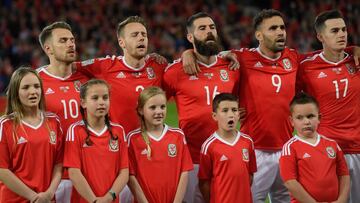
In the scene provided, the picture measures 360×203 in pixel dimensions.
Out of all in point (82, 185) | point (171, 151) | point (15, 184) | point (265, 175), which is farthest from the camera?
point (265, 175)

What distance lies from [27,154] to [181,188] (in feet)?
4.53

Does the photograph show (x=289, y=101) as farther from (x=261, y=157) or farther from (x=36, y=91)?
(x=36, y=91)

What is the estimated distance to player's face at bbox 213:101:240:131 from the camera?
6.13m

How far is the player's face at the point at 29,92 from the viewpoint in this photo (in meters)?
5.82

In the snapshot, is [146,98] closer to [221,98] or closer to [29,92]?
[221,98]

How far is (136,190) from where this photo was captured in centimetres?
596

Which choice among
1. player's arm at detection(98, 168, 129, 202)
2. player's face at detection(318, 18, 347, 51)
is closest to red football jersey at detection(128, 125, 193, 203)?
player's arm at detection(98, 168, 129, 202)

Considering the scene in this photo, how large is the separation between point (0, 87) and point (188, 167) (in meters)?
12.6

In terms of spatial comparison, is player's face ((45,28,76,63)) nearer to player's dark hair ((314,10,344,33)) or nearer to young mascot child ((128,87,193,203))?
young mascot child ((128,87,193,203))

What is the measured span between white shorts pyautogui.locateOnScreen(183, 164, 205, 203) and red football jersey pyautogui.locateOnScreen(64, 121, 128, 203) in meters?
0.96

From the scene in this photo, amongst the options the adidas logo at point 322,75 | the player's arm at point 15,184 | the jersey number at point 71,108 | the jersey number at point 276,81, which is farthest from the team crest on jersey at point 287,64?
the player's arm at point 15,184

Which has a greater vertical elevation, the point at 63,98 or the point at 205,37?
the point at 205,37

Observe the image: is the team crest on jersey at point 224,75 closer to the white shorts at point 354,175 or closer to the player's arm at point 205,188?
the player's arm at point 205,188

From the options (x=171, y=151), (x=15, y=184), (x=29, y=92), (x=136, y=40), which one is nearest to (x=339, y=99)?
(x=171, y=151)
